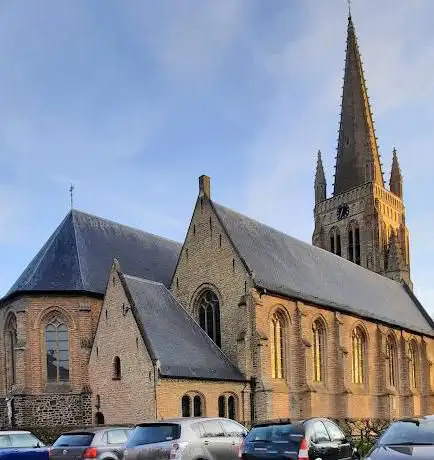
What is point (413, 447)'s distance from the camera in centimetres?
1041

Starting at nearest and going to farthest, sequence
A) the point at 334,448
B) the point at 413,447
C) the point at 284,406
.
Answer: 1. the point at 413,447
2. the point at 334,448
3. the point at 284,406

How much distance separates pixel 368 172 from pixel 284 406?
37.3m

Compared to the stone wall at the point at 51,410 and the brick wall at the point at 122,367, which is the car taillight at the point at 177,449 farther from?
the stone wall at the point at 51,410

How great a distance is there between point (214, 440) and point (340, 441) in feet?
8.96

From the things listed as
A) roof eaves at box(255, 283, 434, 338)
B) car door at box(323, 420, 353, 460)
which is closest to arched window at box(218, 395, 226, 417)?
roof eaves at box(255, 283, 434, 338)

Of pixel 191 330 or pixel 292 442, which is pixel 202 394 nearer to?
pixel 191 330

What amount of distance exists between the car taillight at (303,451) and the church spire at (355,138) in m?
52.9

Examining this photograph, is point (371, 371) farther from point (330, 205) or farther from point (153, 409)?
point (330, 205)

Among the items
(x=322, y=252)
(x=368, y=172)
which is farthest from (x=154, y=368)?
(x=368, y=172)

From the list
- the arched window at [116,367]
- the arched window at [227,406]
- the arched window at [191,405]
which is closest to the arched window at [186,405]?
the arched window at [191,405]

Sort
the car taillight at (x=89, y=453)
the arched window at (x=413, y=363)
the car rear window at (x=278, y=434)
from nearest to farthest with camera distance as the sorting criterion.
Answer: the car rear window at (x=278, y=434) → the car taillight at (x=89, y=453) → the arched window at (x=413, y=363)

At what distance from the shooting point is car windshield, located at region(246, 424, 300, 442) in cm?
1343

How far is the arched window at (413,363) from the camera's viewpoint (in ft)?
151

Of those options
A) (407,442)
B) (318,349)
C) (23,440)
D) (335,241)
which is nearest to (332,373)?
(318,349)
